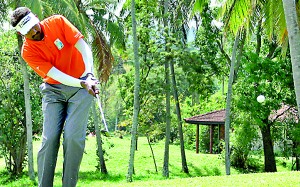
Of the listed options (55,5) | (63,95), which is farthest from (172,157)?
(63,95)

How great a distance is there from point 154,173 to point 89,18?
7352mm

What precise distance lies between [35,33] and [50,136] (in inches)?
34.3

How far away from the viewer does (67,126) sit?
3.92 m

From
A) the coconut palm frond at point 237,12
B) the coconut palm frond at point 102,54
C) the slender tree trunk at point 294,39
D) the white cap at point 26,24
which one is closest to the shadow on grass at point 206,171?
the coconut palm frond at point 102,54

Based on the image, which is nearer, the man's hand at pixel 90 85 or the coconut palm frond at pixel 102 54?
the man's hand at pixel 90 85

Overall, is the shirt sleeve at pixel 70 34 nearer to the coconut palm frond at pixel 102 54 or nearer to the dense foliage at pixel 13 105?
the coconut palm frond at pixel 102 54

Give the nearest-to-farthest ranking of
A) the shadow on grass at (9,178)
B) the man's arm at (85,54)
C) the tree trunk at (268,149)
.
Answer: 1. the man's arm at (85,54)
2. the shadow on grass at (9,178)
3. the tree trunk at (268,149)

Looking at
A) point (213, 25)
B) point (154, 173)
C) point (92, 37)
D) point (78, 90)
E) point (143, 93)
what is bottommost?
point (154, 173)

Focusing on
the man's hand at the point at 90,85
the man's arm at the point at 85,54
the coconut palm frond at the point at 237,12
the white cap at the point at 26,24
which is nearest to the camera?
the white cap at the point at 26,24

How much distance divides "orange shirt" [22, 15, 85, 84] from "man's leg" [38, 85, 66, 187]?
0.66 ft

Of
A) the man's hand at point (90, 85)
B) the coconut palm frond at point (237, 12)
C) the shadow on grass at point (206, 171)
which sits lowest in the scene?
the shadow on grass at point (206, 171)

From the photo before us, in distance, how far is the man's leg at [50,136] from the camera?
13.1 feet

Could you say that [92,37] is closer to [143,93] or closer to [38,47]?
[143,93]

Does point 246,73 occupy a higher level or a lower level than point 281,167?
higher
